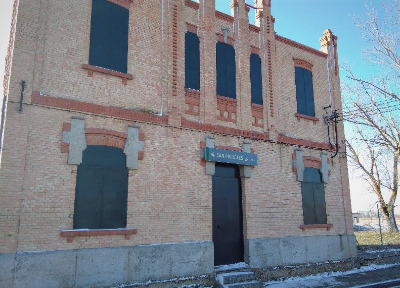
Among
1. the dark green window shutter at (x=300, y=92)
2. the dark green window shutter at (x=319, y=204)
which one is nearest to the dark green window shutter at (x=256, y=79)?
the dark green window shutter at (x=300, y=92)

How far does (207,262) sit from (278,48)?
897 centimetres

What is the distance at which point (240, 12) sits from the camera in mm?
12859

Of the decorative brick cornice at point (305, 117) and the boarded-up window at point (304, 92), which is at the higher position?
the boarded-up window at point (304, 92)

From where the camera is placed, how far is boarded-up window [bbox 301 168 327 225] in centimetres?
1282

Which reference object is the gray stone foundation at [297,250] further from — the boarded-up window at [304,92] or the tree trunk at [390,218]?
the tree trunk at [390,218]

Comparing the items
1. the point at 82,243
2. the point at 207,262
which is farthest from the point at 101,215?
the point at 207,262

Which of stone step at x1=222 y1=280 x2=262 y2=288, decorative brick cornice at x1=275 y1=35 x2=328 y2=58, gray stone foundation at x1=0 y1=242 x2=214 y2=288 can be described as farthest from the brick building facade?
stone step at x1=222 y1=280 x2=262 y2=288

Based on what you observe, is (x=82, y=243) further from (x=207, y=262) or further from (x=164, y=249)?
(x=207, y=262)

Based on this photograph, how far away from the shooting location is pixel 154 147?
9742 millimetres

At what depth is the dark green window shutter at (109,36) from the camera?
951 centimetres

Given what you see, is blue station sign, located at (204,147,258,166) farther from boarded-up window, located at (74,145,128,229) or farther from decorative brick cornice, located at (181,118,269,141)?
boarded-up window, located at (74,145,128,229)

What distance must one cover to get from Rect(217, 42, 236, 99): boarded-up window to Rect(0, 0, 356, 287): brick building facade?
4cm

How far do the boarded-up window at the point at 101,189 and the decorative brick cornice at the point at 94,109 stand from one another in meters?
0.98

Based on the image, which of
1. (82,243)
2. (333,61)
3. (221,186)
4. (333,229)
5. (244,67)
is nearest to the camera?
(82,243)
